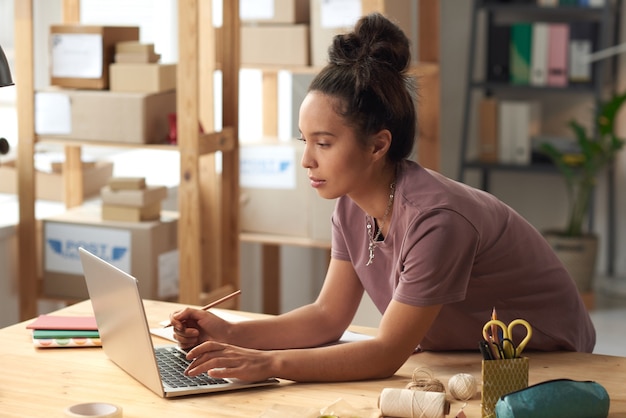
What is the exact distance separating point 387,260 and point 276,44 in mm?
2034

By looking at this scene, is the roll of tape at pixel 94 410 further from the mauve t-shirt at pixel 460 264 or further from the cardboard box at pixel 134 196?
the cardboard box at pixel 134 196

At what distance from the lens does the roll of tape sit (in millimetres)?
1503

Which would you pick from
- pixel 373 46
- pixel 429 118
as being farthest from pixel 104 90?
pixel 373 46

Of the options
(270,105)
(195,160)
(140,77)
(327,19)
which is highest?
(327,19)

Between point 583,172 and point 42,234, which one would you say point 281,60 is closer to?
point 42,234

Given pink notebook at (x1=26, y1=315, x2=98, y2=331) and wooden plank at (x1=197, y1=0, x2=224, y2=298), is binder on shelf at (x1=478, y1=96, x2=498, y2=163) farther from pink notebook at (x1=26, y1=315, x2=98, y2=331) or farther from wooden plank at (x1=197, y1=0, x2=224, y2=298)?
pink notebook at (x1=26, y1=315, x2=98, y2=331)

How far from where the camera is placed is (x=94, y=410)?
4.99 ft

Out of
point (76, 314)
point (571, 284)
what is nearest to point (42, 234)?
point (76, 314)

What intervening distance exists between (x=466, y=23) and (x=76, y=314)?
381cm

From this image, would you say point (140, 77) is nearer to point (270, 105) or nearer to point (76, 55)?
point (76, 55)

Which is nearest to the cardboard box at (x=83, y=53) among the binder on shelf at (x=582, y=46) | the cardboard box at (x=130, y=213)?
the cardboard box at (x=130, y=213)

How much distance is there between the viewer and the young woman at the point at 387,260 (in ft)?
5.79

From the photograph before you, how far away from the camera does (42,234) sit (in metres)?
3.63

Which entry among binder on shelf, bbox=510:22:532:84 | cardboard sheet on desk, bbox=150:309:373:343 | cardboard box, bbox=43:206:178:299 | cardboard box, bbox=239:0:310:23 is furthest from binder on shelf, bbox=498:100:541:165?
cardboard sheet on desk, bbox=150:309:373:343
